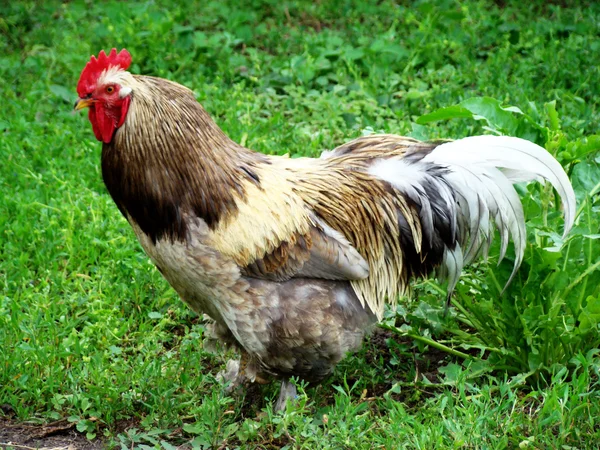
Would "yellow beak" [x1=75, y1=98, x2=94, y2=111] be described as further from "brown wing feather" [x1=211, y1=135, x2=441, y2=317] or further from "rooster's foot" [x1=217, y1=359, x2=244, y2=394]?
"rooster's foot" [x1=217, y1=359, x2=244, y2=394]

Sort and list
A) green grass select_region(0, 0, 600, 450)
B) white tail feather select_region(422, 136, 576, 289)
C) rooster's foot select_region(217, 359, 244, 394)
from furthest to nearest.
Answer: rooster's foot select_region(217, 359, 244, 394) → green grass select_region(0, 0, 600, 450) → white tail feather select_region(422, 136, 576, 289)

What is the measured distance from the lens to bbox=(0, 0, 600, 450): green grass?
158 inches

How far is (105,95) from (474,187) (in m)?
1.68

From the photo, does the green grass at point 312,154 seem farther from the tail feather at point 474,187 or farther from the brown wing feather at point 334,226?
the brown wing feather at point 334,226

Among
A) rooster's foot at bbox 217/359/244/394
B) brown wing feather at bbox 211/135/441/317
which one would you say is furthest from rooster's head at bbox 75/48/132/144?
rooster's foot at bbox 217/359/244/394

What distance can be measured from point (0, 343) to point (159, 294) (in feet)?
3.11

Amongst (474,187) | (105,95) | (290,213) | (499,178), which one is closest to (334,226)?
(290,213)

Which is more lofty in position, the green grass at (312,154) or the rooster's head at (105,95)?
the rooster's head at (105,95)

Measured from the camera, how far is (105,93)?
3.68m

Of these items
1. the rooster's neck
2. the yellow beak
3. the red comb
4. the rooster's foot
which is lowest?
the rooster's foot

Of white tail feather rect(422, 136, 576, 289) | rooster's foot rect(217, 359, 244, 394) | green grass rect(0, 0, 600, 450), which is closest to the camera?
white tail feather rect(422, 136, 576, 289)

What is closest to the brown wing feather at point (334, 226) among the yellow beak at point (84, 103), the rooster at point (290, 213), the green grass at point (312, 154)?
the rooster at point (290, 213)

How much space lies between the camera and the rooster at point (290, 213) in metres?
3.73

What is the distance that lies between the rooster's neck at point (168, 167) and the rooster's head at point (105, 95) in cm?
4
